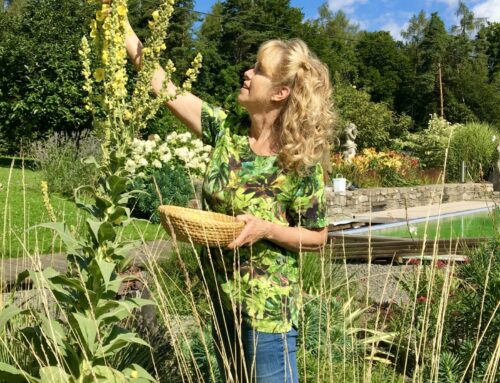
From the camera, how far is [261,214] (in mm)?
2020

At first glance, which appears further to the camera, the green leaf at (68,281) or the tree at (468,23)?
the tree at (468,23)

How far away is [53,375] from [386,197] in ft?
42.0

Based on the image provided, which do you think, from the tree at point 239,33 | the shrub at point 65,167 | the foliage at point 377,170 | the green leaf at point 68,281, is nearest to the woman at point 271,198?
the green leaf at point 68,281

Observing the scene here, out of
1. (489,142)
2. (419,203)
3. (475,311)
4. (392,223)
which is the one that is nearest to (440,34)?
(489,142)

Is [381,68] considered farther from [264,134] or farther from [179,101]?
[264,134]

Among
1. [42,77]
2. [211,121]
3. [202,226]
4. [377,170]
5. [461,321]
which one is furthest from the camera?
[377,170]

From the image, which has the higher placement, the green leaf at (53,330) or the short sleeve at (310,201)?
the short sleeve at (310,201)

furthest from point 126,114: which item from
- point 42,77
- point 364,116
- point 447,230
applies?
point 364,116

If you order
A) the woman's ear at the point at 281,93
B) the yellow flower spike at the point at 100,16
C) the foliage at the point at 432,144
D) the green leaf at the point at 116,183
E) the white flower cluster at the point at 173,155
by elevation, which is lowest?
the green leaf at the point at 116,183

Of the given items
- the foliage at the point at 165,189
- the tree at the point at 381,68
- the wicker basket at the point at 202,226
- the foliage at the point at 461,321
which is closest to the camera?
the wicker basket at the point at 202,226

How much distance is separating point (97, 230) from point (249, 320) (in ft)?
A: 1.71

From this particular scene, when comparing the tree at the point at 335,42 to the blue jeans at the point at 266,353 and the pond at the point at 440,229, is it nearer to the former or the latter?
the pond at the point at 440,229

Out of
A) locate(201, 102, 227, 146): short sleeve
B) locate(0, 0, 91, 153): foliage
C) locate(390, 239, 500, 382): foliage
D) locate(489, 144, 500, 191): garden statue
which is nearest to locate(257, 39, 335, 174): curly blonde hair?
locate(201, 102, 227, 146): short sleeve

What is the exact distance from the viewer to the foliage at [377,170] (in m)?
15.3
